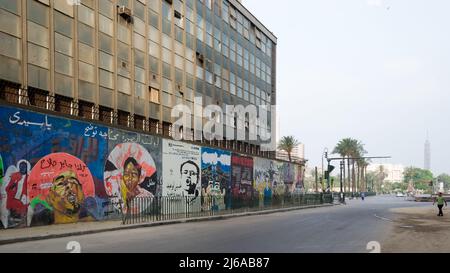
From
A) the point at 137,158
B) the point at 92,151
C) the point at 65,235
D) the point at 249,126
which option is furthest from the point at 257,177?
the point at 65,235

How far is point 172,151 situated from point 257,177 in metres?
17.1

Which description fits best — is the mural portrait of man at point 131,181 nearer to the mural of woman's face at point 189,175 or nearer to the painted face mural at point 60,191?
the painted face mural at point 60,191

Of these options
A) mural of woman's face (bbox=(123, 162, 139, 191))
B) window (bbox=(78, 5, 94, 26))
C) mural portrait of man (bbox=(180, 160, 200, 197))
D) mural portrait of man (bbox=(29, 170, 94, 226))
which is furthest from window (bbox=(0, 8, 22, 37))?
mural portrait of man (bbox=(180, 160, 200, 197))

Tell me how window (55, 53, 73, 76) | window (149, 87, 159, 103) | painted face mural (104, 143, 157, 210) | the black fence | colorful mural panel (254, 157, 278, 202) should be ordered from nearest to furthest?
window (55, 53, 73, 76)
the black fence
painted face mural (104, 143, 157, 210)
window (149, 87, 159, 103)
colorful mural panel (254, 157, 278, 202)

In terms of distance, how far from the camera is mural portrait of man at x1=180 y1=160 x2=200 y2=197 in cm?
3372

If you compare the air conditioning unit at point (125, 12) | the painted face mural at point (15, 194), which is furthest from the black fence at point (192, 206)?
the air conditioning unit at point (125, 12)

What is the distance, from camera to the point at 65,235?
56.3 ft

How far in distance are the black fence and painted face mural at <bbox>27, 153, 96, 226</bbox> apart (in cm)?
219

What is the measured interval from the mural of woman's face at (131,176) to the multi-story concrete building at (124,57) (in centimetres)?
282

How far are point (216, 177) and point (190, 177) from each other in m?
4.67

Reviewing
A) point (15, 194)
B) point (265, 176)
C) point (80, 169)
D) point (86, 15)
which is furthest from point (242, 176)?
point (15, 194)

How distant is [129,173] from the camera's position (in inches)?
1089

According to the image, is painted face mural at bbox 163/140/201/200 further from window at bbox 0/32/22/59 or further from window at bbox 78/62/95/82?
window at bbox 0/32/22/59

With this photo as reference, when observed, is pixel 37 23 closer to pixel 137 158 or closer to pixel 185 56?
pixel 137 158
